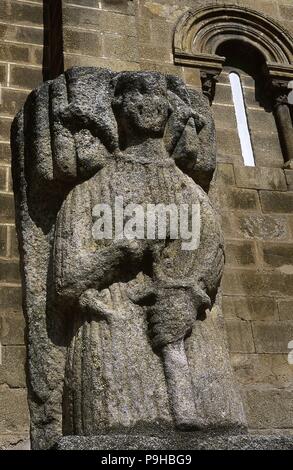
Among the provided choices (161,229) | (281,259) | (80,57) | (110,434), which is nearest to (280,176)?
(281,259)

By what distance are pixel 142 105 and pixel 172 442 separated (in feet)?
6.28

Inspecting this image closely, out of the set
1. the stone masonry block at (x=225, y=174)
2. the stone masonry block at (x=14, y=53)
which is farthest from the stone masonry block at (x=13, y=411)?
the stone masonry block at (x=14, y=53)

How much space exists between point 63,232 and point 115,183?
15.5 inches

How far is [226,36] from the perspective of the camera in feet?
26.5

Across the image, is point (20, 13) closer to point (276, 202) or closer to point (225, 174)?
point (225, 174)

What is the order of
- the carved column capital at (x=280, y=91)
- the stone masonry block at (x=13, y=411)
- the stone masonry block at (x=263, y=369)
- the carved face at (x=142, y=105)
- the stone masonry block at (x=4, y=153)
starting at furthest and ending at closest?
the carved column capital at (x=280, y=91), the stone masonry block at (x=4, y=153), the stone masonry block at (x=263, y=369), the stone masonry block at (x=13, y=411), the carved face at (x=142, y=105)

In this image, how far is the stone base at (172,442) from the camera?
2.97 meters

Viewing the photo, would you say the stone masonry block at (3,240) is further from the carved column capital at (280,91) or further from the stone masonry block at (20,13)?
the carved column capital at (280,91)

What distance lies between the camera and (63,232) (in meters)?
3.74

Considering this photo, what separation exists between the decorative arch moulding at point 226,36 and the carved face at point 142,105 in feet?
11.9

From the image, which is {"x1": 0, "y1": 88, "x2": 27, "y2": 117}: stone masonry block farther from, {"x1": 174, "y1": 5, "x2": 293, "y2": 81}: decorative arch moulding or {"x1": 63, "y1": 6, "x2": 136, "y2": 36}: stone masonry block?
{"x1": 174, "y1": 5, "x2": 293, "y2": 81}: decorative arch moulding

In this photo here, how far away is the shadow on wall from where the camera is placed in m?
6.99

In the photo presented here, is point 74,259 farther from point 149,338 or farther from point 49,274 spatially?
point 149,338

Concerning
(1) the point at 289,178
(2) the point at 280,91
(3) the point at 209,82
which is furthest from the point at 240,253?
(2) the point at 280,91
